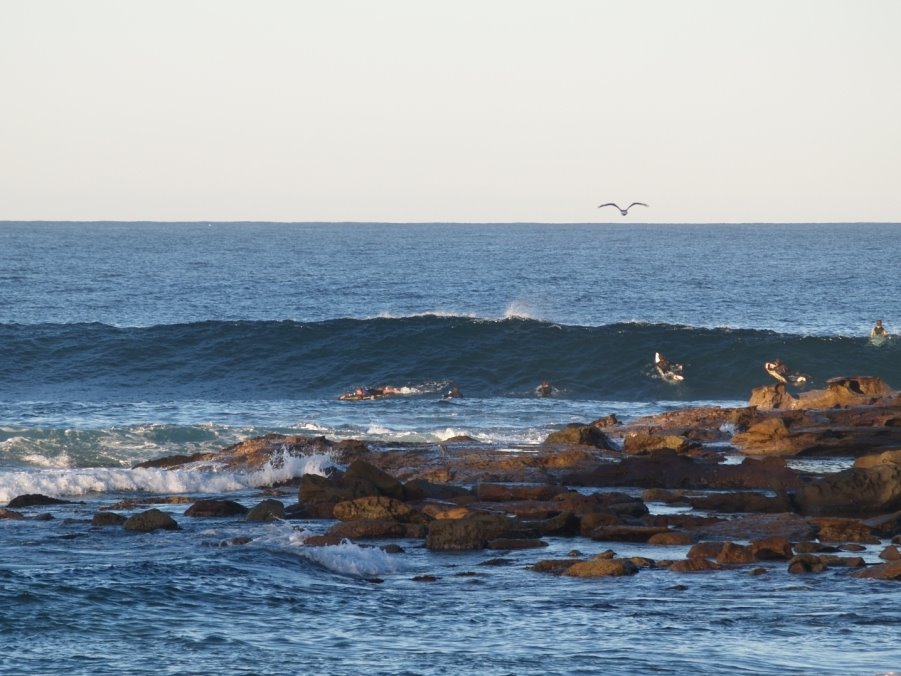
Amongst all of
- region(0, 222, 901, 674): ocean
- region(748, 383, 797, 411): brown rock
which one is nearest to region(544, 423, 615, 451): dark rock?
region(0, 222, 901, 674): ocean

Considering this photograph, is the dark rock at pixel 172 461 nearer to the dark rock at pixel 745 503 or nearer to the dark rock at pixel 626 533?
the dark rock at pixel 745 503

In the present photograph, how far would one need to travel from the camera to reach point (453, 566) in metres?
16.5

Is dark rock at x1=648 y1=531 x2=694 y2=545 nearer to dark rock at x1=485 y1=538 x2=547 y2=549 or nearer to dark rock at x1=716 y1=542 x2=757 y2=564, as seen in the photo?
dark rock at x1=716 y1=542 x2=757 y2=564

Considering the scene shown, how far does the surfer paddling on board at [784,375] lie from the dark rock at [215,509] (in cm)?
2134

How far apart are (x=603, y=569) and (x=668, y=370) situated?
29178 millimetres

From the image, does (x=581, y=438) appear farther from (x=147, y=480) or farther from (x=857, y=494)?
(x=147, y=480)

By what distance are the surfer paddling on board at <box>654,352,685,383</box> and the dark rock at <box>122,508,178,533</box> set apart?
1060 inches

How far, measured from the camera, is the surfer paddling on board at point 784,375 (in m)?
39.1

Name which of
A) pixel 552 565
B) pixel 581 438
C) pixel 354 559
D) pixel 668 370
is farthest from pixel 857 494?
pixel 668 370

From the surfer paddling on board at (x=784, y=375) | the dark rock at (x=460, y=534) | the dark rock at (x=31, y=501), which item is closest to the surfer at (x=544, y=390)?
the surfer paddling on board at (x=784, y=375)

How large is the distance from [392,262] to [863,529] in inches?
3920

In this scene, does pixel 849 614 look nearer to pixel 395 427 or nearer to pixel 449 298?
pixel 395 427

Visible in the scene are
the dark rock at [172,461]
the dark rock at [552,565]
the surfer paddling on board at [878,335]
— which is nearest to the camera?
the dark rock at [552,565]

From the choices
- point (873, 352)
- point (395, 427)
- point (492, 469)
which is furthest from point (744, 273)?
point (492, 469)
